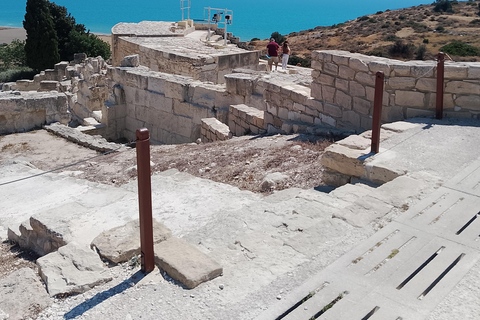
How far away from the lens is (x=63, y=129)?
12125 millimetres

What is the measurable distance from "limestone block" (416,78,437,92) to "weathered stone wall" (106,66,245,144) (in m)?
4.80

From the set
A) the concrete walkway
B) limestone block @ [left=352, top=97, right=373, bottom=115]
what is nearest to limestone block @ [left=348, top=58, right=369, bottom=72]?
limestone block @ [left=352, top=97, right=373, bottom=115]

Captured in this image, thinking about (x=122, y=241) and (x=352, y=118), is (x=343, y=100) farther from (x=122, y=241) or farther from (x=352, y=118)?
(x=122, y=241)

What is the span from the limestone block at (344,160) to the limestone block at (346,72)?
7.83ft

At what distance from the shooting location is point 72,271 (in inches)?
155

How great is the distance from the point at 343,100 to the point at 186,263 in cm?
560

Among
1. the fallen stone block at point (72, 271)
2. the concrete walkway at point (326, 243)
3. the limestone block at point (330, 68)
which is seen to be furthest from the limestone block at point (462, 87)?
the fallen stone block at point (72, 271)

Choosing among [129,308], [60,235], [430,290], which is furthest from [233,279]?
[60,235]

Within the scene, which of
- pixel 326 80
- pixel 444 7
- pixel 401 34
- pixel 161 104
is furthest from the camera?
pixel 444 7

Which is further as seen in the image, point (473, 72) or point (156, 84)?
point (156, 84)

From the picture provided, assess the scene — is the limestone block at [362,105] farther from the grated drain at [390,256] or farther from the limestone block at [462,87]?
the grated drain at [390,256]

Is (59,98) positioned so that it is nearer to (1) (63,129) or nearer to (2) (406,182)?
(1) (63,129)

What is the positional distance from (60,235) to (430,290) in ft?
11.2

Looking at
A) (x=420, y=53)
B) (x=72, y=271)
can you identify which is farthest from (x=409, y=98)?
(x=420, y=53)
